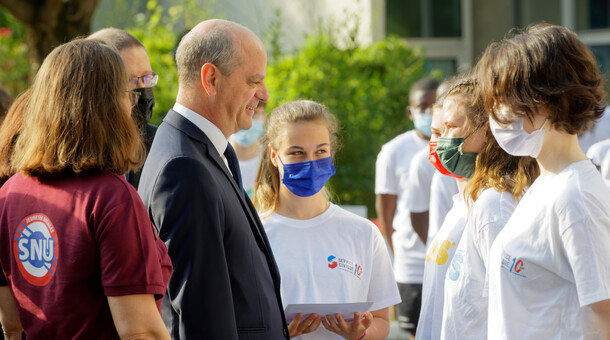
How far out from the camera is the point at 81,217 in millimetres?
2105

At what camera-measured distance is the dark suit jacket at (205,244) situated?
2.39 meters

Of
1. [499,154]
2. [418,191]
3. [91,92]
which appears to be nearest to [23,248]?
[91,92]

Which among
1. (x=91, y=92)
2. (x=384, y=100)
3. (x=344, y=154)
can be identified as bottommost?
(x=344, y=154)

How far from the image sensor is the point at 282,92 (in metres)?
9.09

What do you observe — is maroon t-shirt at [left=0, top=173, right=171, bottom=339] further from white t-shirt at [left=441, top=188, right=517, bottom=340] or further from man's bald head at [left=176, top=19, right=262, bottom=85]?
white t-shirt at [left=441, top=188, right=517, bottom=340]

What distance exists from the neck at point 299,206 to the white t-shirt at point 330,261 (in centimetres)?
5

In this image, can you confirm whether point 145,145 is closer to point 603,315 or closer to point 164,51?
point 603,315

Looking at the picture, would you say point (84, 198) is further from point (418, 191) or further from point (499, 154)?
point (418, 191)

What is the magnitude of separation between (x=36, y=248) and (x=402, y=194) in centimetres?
428

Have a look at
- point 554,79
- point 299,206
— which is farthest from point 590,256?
point 299,206

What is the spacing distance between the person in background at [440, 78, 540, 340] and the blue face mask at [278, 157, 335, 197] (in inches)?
31.2

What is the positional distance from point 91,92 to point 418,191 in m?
3.85

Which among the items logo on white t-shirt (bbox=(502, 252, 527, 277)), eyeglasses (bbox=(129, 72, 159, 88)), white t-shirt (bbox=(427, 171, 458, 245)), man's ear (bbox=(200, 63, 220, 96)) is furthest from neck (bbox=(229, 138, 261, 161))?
logo on white t-shirt (bbox=(502, 252, 527, 277))

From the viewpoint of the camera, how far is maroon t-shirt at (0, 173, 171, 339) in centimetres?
210
